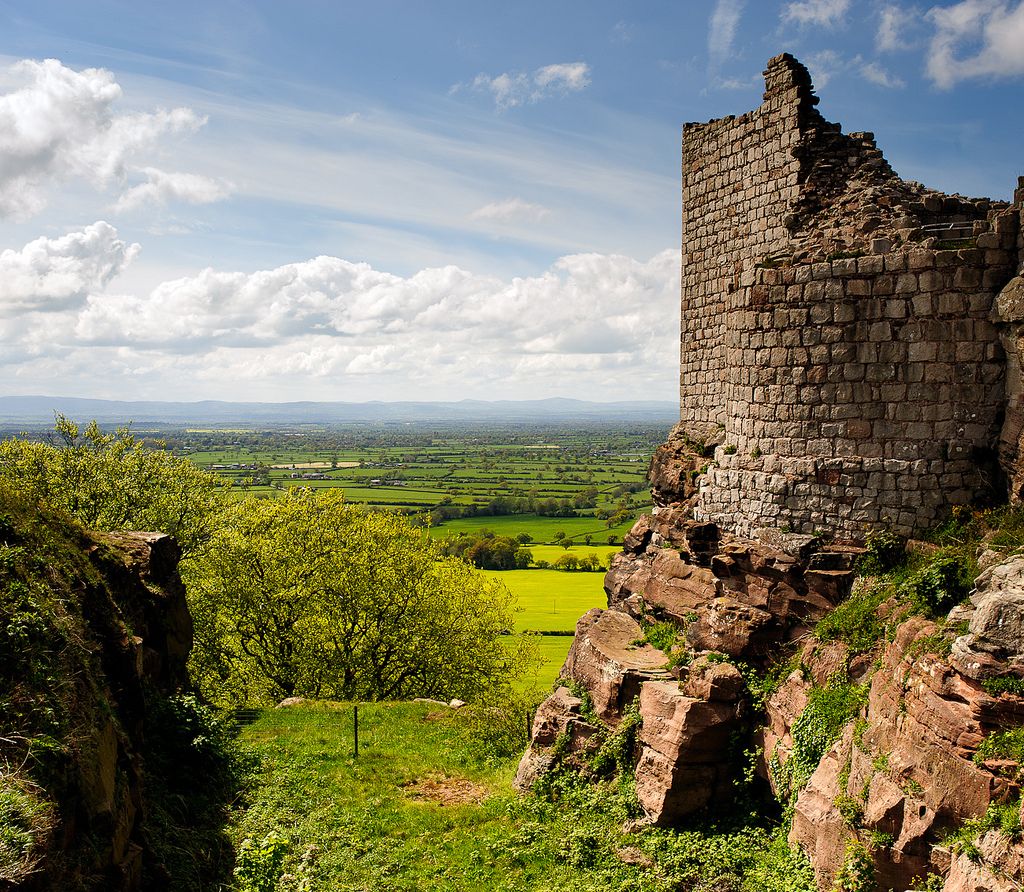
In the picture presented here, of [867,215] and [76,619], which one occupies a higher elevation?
[867,215]

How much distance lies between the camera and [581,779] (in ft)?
44.9

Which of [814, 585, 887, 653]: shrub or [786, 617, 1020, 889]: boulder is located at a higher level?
[814, 585, 887, 653]: shrub

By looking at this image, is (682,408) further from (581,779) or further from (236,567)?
(236,567)

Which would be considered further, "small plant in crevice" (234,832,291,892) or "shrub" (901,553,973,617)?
"small plant in crevice" (234,832,291,892)

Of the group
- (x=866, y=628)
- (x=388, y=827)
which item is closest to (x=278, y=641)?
(x=388, y=827)

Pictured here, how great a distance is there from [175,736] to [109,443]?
1647 centimetres

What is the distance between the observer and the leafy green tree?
78.8 feet

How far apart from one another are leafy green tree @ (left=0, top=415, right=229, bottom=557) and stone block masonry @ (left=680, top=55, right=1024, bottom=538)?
19.8 meters

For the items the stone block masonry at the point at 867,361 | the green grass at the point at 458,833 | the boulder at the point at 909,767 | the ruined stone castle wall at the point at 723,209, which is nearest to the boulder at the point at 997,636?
the boulder at the point at 909,767

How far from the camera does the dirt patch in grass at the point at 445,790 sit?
15719mm

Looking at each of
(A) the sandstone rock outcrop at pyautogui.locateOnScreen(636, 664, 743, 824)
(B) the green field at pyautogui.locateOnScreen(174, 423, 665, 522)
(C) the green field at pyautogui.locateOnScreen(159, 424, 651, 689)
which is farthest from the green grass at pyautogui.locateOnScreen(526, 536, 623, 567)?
(A) the sandstone rock outcrop at pyautogui.locateOnScreen(636, 664, 743, 824)

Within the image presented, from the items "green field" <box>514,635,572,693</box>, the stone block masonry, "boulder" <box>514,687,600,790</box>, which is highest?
the stone block masonry

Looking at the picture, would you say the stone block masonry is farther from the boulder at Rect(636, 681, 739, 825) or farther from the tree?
the tree

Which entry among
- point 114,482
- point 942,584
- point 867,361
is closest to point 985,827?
point 942,584
